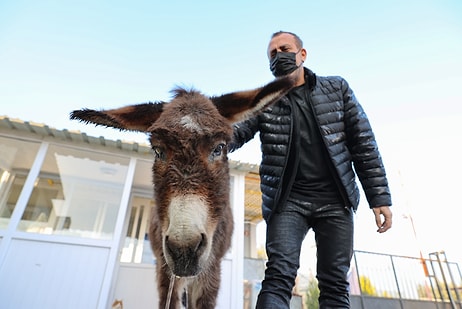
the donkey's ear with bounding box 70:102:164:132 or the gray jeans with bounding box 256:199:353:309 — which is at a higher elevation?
the donkey's ear with bounding box 70:102:164:132

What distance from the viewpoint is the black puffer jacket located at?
2422mm

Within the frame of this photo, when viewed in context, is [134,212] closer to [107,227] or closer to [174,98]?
[107,227]

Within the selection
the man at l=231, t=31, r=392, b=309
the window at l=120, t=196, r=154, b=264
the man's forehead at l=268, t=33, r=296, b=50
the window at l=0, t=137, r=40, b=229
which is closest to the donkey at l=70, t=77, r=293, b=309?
the man at l=231, t=31, r=392, b=309

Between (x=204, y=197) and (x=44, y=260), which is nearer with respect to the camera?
(x=204, y=197)

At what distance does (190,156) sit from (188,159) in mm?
28

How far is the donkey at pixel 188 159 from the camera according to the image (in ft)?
5.61

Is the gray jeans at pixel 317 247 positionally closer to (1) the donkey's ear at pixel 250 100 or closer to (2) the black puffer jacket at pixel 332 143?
(2) the black puffer jacket at pixel 332 143

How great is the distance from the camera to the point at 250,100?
103 inches

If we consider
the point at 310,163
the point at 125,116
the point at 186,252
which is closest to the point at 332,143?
the point at 310,163

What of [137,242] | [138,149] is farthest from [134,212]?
[138,149]

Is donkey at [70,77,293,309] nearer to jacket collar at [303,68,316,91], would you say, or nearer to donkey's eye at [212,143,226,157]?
donkey's eye at [212,143,226,157]

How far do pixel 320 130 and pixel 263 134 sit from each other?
0.55 m

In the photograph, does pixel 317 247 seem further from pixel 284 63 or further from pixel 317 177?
pixel 284 63

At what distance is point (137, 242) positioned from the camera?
27.2 ft
